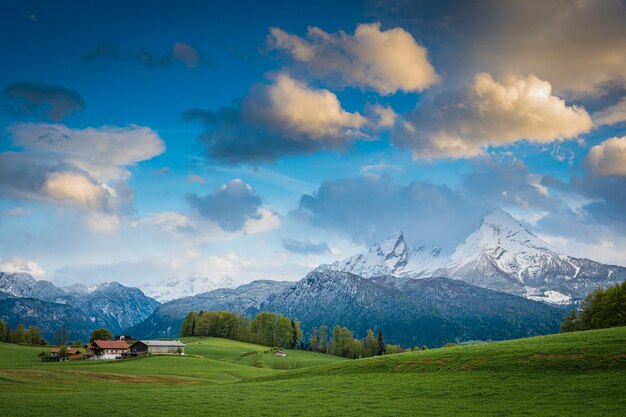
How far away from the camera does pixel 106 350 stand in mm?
154000

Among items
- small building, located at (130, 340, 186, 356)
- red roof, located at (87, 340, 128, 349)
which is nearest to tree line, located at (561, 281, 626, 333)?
small building, located at (130, 340, 186, 356)

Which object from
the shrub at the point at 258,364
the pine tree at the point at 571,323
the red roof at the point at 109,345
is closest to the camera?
the pine tree at the point at 571,323

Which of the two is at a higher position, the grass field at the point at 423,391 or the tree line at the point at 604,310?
the tree line at the point at 604,310

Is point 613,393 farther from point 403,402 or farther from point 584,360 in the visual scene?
point 403,402

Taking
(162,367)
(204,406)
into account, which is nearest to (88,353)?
(162,367)

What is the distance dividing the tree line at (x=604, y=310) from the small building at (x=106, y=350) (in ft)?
399

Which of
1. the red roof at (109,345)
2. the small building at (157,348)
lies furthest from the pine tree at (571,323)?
the red roof at (109,345)

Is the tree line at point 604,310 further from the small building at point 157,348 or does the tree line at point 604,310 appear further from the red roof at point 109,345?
the red roof at point 109,345

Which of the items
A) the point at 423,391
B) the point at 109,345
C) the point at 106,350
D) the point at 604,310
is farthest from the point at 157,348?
the point at 423,391

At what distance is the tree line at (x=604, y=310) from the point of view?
303ft

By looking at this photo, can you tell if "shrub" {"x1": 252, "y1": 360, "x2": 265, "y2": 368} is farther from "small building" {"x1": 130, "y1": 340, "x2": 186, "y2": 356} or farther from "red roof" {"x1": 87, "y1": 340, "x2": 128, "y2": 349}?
"red roof" {"x1": 87, "y1": 340, "x2": 128, "y2": 349}

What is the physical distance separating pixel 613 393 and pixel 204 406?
3366cm

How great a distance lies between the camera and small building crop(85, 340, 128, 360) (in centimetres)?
15212

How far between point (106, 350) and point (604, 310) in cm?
12912
